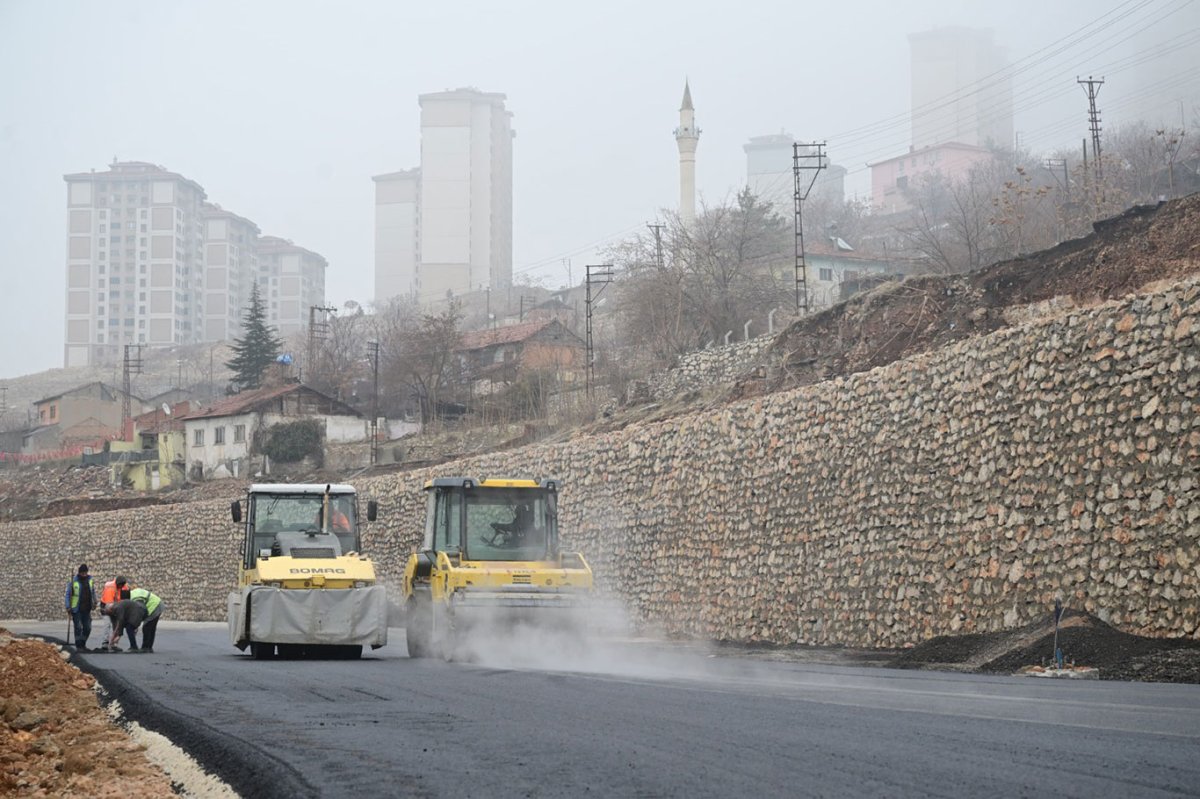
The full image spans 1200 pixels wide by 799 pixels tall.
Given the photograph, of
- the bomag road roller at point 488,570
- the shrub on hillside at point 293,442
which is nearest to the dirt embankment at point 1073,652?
the bomag road roller at point 488,570

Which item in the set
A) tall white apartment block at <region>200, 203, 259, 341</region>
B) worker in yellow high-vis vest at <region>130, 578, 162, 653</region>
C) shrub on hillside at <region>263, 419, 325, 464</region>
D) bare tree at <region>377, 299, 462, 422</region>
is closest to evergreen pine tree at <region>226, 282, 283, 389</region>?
bare tree at <region>377, 299, 462, 422</region>

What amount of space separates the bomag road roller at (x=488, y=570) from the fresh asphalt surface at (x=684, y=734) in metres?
3.33

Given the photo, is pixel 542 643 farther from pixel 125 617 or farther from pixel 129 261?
pixel 129 261

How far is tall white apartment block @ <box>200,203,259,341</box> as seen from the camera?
620ft

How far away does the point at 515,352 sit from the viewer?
66.4 metres

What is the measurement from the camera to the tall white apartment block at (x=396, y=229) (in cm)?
17200

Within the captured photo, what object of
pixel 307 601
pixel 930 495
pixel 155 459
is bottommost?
pixel 307 601

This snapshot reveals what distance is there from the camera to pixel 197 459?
66875 mm

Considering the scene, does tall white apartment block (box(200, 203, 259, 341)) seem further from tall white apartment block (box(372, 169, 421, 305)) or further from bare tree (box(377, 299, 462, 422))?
bare tree (box(377, 299, 462, 422))

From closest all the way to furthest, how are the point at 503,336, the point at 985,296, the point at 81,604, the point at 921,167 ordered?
1. the point at 81,604
2. the point at 985,296
3. the point at 503,336
4. the point at 921,167

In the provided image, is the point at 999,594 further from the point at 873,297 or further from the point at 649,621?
the point at 873,297

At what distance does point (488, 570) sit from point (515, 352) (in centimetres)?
4902

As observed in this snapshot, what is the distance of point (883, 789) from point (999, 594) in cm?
1017

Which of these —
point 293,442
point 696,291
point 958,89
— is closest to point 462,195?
point 958,89
